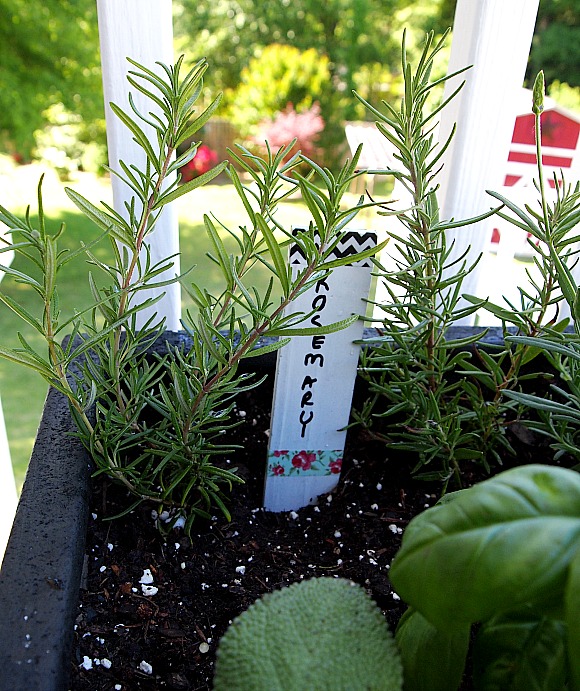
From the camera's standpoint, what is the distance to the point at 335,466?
2.90 ft

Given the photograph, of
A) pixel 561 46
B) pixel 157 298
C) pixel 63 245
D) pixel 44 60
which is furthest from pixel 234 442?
pixel 561 46

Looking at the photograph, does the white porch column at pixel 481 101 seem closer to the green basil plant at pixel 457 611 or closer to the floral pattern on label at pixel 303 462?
the floral pattern on label at pixel 303 462

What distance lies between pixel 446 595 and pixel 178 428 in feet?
1.27

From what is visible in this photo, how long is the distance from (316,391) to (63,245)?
327 cm

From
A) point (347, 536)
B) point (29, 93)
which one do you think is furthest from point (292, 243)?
point (29, 93)

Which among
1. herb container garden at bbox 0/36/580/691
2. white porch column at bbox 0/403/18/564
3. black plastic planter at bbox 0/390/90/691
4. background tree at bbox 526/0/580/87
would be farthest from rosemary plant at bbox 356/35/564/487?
background tree at bbox 526/0/580/87

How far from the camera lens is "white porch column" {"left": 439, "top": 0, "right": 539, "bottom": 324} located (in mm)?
833

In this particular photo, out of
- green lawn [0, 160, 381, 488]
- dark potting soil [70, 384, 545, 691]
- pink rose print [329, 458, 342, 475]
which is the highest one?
pink rose print [329, 458, 342, 475]

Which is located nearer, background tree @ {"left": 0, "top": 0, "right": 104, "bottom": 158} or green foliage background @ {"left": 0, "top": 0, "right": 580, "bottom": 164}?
background tree @ {"left": 0, "top": 0, "right": 104, "bottom": 158}

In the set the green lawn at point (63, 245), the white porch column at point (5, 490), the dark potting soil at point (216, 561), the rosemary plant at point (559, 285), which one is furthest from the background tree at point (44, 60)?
the rosemary plant at point (559, 285)

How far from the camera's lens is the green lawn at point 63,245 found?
225 cm

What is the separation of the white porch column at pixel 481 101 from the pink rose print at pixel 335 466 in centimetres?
36

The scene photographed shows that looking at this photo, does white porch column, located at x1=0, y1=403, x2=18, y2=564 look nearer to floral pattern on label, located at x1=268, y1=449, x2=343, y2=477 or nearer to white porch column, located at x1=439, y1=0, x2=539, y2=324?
floral pattern on label, located at x1=268, y1=449, x2=343, y2=477

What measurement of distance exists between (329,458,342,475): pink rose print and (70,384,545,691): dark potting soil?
0.11 ft
